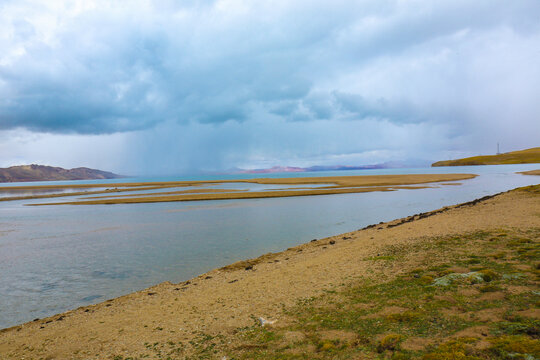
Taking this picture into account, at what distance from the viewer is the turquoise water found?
51.6 feet

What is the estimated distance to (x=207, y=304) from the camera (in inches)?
476

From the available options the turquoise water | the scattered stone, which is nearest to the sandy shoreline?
the scattered stone

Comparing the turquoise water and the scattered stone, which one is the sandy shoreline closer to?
the scattered stone

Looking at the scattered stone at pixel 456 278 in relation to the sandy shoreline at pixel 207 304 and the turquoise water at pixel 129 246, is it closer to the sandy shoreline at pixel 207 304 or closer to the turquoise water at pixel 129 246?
the sandy shoreline at pixel 207 304

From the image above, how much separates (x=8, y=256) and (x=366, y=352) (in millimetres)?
26560

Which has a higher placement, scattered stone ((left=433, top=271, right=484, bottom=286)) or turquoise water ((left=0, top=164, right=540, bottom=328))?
scattered stone ((left=433, top=271, right=484, bottom=286))

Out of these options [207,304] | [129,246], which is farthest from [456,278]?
[129,246]

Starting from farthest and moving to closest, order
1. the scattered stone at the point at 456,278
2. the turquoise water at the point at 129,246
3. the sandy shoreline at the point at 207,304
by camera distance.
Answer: the turquoise water at the point at 129,246 → the scattered stone at the point at 456,278 → the sandy shoreline at the point at 207,304

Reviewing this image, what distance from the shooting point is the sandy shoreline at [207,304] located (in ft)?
31.8

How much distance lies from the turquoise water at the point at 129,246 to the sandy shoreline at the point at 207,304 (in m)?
2.26

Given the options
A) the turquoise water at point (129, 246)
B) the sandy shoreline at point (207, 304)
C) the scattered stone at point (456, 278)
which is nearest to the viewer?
the sandy shoreline at point (207, 304)

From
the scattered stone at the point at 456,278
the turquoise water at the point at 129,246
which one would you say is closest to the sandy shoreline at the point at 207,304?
the scattered stone at the point at 456,278

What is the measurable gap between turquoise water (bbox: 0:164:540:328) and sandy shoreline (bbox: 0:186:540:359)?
226 centimetres

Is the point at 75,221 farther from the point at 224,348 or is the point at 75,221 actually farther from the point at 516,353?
the point at 516,353
